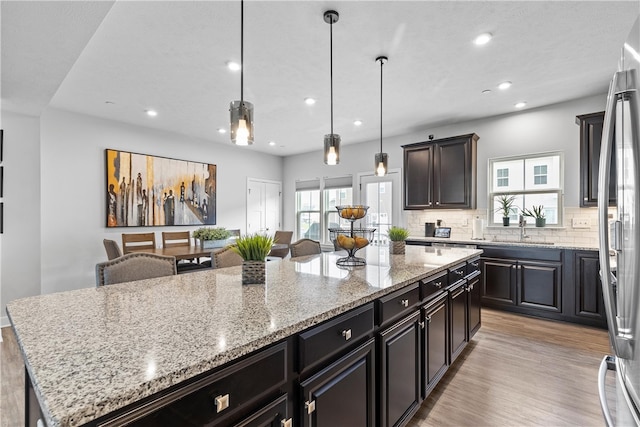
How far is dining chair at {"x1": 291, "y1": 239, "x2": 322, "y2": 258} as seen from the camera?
118 inches

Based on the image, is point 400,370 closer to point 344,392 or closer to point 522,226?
point 344,392

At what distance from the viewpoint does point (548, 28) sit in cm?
249

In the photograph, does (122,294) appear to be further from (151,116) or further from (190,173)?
(190,173)

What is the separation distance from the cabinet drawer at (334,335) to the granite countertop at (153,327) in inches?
1.6

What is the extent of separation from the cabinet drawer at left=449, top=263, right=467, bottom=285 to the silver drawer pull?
6.57 ft

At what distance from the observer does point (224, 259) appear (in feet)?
7.60

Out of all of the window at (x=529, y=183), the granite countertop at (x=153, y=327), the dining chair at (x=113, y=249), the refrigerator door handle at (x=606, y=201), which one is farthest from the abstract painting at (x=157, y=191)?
the refrigerator door handle at (x=606, y=201)

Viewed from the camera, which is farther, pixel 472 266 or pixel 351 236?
pixel 472 266

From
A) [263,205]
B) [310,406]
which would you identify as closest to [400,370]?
[310,406]

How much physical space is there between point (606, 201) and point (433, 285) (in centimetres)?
111

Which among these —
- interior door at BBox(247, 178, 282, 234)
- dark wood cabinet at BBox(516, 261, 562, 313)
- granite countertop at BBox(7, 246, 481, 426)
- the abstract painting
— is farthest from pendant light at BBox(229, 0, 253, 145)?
interior door at BBox(247, 178, 282, 234)

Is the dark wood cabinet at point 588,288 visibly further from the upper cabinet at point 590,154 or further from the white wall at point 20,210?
the white wall at point 20,210

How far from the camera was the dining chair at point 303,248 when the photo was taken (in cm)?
300

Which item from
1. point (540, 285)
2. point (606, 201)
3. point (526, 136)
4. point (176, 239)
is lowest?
point (540, 285)
